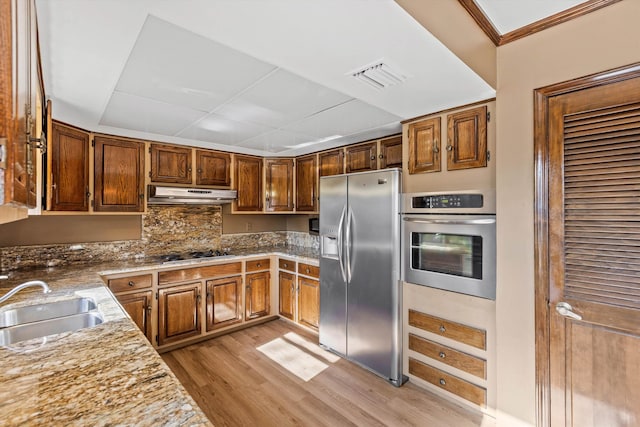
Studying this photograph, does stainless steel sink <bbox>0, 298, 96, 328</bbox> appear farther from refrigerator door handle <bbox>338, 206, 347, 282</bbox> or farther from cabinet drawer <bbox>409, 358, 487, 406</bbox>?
cabinet drawer <bbox>409, 358, 487, 406</bbox>

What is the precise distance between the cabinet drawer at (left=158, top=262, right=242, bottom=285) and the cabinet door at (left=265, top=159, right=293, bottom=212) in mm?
961

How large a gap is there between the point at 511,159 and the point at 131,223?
12.1 ft

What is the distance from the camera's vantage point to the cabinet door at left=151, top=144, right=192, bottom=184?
319cm

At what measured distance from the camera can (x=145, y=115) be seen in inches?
95.1

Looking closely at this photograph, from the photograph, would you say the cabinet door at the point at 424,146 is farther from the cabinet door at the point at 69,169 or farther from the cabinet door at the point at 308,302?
the cabinet door at the point at 69,169

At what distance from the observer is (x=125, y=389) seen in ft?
2.94

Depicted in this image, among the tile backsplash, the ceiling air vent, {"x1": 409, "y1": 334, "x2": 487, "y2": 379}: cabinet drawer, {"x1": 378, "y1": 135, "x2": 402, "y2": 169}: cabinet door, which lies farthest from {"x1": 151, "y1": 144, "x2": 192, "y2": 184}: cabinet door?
{"x1": 409, "y1": 334, "x2": 487, "y2": 379}: cabinet drawer

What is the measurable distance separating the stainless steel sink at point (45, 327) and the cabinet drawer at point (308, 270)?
6.77ft

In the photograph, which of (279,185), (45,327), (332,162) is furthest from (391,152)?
(45,327)

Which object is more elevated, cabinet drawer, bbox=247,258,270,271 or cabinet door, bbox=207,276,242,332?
cabinet drawer, bbox=247,258,270,271

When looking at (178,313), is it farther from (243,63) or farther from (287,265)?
(243,63)

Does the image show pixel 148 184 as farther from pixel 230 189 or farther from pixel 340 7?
pixel 340 7

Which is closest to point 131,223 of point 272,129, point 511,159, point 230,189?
point 230,189

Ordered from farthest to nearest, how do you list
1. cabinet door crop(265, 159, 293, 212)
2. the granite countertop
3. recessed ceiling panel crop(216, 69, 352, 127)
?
cabinet door crop(265, 159, 293, 212) < recessed ceiling panel crop(216, 69, 352, 127) < the granite countertop
